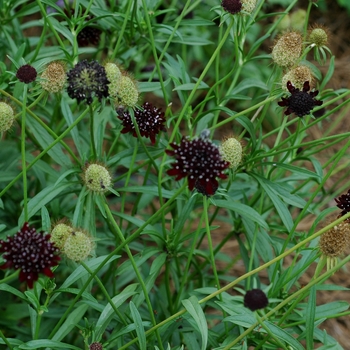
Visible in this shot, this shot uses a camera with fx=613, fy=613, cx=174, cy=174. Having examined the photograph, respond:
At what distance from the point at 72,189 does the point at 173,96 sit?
2127mm

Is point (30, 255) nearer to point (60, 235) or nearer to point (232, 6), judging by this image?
point (60, 235)

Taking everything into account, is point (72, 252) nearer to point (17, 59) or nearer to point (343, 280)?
point (17, 59)

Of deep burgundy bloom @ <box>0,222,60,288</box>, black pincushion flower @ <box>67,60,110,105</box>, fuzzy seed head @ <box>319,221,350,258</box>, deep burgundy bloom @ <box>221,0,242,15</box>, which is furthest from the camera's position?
deep burgundy bloom @ <box>221,0,242,15</box>

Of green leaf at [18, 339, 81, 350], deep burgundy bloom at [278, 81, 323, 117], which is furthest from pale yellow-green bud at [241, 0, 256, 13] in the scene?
green leaf at [18, 339, 81, 350]

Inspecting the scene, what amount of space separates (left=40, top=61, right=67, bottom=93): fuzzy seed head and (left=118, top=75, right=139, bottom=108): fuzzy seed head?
0.17m

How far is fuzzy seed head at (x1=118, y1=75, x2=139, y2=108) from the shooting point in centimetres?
167

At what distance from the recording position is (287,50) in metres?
1.92

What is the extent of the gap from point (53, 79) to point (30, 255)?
594 mm

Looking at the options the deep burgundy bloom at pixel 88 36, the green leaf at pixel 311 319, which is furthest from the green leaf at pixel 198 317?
the deep burgundy bloom at pixel 88 36

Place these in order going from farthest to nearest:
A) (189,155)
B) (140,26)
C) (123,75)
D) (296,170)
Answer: (140,26), (296,170), (123,75), (189,155)

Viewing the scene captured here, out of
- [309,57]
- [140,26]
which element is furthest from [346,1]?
[140,26]

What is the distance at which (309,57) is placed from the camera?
4.50m

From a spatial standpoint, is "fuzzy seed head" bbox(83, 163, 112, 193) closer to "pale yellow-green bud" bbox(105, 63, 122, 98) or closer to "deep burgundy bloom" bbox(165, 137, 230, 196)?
"pale yellow-green bud" bbox(105, 63, 122, 98)

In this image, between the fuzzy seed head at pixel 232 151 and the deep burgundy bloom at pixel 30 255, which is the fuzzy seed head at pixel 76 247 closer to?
the deep burgundy bloom at pixel 30 255
